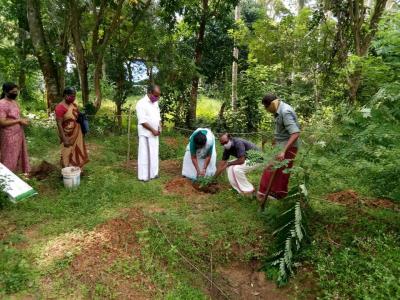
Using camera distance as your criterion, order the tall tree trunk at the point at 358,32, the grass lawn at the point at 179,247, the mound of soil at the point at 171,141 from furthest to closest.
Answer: the mound of soil at the point at 171,141 < the tall tree trunk at the point at 358,32 < the grass lawn at the point at 179,247

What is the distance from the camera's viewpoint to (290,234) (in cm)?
432

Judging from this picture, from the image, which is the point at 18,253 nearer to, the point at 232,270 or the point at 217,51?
the point at 232,270

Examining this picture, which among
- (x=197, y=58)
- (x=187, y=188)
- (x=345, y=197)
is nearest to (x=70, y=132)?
(x=187, y=188)

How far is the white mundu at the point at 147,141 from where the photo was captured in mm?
6504

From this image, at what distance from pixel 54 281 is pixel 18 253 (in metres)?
0.66

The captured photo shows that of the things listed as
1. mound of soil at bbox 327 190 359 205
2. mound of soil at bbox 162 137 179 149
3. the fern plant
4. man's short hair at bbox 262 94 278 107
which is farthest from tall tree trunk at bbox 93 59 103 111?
the fern plant

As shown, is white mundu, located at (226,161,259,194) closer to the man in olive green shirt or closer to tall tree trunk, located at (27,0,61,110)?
the man in olive green shirt

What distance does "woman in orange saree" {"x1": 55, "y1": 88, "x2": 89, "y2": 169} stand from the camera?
19.7 feet

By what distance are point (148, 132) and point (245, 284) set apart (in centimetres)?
328

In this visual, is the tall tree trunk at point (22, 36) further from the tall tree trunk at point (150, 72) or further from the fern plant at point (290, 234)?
the fern plant at point (290, 234)

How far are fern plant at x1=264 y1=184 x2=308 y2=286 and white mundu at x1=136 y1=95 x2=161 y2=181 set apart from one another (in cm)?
282

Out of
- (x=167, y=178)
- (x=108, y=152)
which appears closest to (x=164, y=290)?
(x=167, y=178)

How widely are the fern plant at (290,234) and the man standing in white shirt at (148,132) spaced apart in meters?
2.82

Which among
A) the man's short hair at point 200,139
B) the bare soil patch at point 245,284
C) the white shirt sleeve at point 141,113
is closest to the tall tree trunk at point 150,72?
the white shirt sleeve at point 141,113
